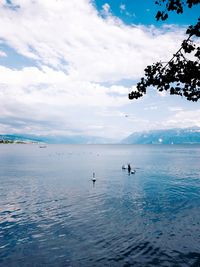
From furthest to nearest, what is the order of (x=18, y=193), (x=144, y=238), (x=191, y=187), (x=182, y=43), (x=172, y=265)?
(x=191, y=187) < (x=18, y=193) < (x=144, y=238) < (x=172, y=265) < (x=182, y=43)

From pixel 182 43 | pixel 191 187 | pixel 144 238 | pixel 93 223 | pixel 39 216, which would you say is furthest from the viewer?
pixel 191 187

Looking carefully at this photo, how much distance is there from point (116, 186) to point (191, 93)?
154ft

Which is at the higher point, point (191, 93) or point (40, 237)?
point (191, 93)

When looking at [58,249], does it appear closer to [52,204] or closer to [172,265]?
[172,265]

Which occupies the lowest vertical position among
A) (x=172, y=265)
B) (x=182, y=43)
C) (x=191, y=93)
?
(x=172, y=265)

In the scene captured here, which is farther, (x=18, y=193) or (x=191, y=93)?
(x=18, y=193)

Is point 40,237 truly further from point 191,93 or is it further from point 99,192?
point 99,192

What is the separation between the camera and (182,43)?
15203mm

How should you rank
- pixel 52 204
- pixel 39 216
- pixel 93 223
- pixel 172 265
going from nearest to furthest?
pixel 172 265, pixel 93 223, pixel 39 216, pixel 52 204

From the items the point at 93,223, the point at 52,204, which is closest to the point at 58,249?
the point at 93,223

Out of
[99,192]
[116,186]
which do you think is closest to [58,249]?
[99,192]

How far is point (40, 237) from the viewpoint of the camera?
93.2 ft

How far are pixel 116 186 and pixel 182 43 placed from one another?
5003cm

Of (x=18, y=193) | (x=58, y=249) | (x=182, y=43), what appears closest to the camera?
(x=182, y=43)
